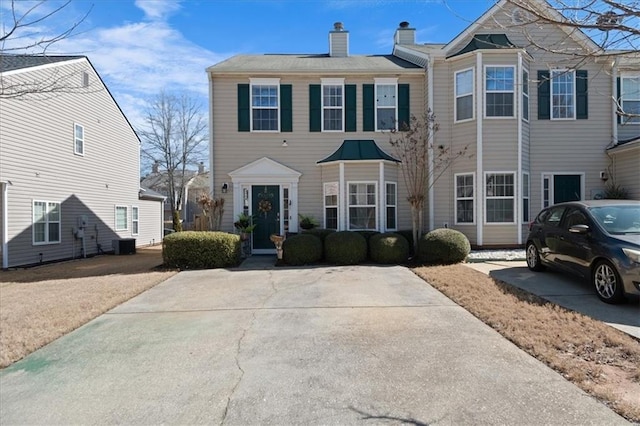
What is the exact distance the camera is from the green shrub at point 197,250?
1001cm

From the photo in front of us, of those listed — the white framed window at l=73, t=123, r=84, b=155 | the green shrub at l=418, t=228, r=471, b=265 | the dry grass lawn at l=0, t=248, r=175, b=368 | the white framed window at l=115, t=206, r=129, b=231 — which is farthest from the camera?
the white framed window at l=115, t=206, r=129, b=231

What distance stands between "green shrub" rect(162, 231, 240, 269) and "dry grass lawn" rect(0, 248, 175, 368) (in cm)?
56

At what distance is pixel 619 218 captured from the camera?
6.18 metres

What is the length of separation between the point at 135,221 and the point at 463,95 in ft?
55.9

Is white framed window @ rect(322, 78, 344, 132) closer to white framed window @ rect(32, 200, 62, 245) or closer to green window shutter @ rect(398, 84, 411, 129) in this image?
green window shutter @ rect(398, 84, 411, 129)

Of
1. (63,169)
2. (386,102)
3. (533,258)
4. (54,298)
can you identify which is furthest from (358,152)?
(63,169)

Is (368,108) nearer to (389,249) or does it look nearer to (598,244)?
(389,249)

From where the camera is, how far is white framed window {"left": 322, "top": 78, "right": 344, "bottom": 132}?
42.1ft

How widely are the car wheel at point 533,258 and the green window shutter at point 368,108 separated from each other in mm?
6457

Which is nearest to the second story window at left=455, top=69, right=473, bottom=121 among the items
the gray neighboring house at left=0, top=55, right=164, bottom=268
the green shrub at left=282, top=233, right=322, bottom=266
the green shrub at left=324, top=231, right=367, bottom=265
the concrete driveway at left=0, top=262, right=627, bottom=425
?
the green shrub at left=324, top=231, right=367, bottom=265

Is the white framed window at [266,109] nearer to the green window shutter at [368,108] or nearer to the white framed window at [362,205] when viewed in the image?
the green window shutter at [368,108]

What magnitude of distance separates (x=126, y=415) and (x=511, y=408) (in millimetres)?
3011

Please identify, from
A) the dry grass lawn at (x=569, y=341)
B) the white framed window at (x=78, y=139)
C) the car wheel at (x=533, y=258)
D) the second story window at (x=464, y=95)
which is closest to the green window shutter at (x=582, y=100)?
the second story window at (x=464, y=95)

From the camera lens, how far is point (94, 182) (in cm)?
1606
